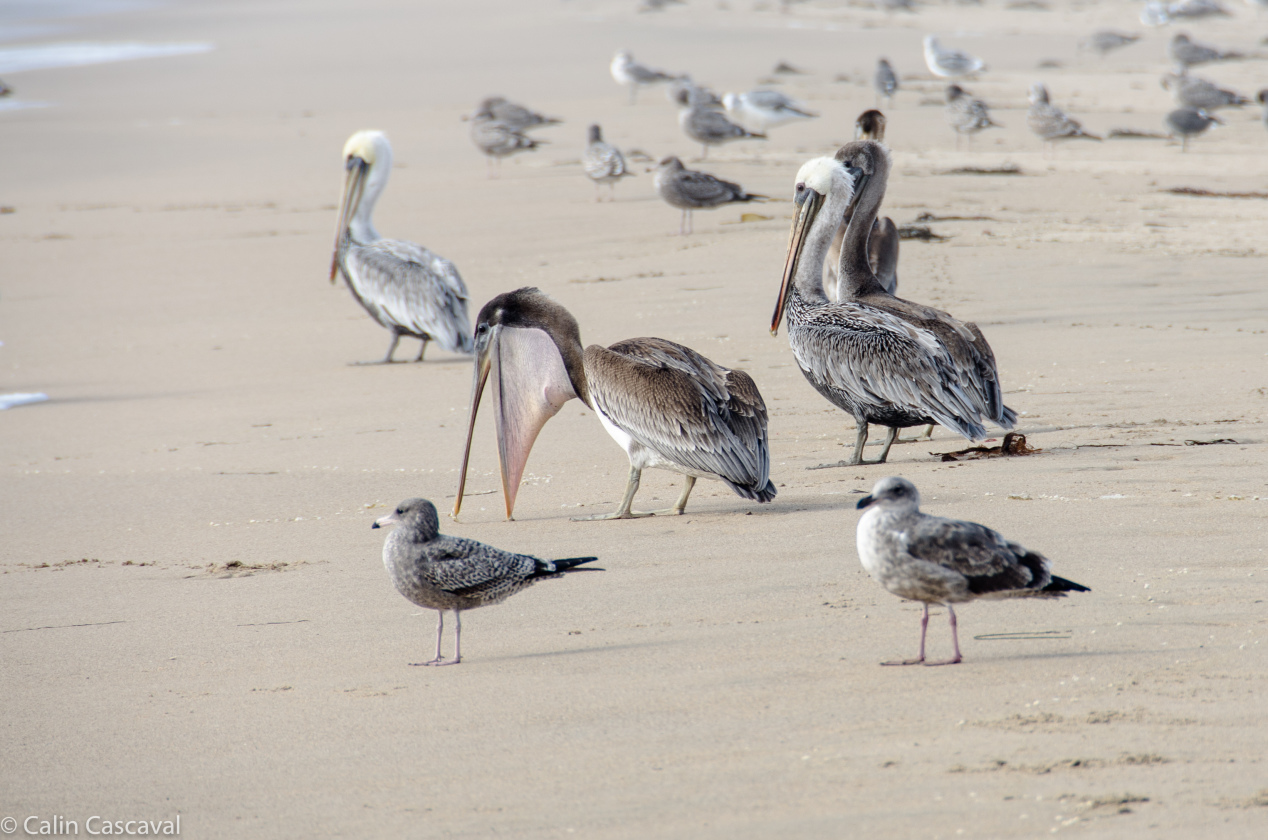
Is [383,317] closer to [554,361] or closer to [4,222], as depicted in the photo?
[554,361]

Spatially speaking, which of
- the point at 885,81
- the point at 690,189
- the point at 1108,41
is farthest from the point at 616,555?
the point at 1108,41

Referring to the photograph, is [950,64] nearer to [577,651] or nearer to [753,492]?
[753,492]

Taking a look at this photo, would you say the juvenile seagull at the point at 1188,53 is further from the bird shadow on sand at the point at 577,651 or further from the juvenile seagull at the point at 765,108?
the bird shadow on sand at the point at 577,651

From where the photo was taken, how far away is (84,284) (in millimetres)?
11266

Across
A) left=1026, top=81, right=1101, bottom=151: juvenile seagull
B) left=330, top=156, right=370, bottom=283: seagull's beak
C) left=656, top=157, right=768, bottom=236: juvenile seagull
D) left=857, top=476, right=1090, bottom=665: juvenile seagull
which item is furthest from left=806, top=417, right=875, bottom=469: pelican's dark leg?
left=1026, top=81, right=1101, bottom=151: juvenile seagull

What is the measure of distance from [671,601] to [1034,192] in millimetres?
11229

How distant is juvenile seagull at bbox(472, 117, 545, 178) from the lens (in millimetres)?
17141

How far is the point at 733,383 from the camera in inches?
205

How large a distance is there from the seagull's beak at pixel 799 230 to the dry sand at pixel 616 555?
0.69m

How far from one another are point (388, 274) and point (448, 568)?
6153 millimetres

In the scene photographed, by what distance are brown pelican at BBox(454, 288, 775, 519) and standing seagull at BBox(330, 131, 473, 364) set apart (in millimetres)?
3367

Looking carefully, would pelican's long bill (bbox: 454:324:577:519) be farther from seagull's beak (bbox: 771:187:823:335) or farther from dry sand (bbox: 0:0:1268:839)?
seagull's beak (bbox: 771:187:823:335)

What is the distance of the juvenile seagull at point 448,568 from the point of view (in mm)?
3500

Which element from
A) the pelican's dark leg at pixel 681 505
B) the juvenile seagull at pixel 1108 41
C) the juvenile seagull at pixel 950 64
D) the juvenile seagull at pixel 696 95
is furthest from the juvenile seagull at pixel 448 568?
the juvenile seagull at pixel 1108 41
